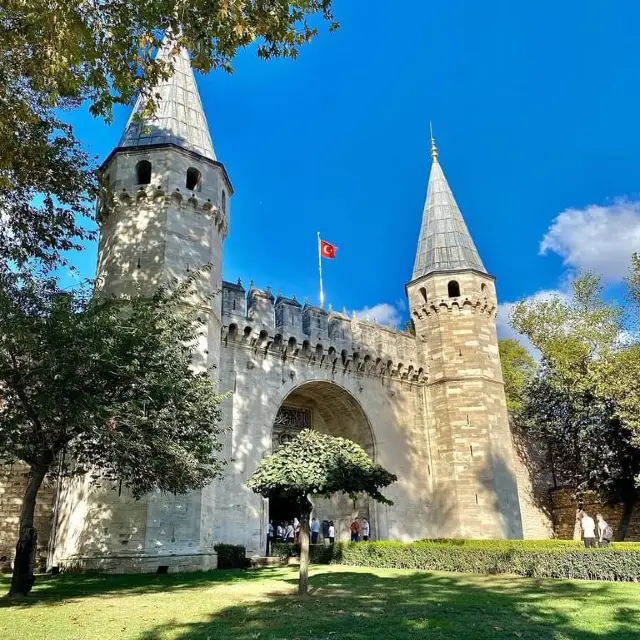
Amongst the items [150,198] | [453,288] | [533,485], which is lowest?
[533,485]

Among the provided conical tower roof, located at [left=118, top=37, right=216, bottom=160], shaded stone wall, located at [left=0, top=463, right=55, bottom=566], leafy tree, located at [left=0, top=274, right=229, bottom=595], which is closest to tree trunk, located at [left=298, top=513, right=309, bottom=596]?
leafy tree, located at [left=0, top=274, right=229, bottom=595]

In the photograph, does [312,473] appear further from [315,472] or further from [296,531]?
[296,531]

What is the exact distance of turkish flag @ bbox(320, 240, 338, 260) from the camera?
91.1ft

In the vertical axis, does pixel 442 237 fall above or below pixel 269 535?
above

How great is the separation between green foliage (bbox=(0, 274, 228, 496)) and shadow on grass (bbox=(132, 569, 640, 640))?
11.4 ft

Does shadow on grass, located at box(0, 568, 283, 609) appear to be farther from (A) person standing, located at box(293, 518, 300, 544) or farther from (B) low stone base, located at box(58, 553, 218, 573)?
(A) person standing, located at box(293, 518, 300, 544)

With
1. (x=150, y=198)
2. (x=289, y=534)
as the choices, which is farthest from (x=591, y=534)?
(x=150, y=198)

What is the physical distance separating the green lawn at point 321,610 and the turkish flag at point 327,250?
16757 millimetres

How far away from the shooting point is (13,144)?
10.2 m

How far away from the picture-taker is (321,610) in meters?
8.93

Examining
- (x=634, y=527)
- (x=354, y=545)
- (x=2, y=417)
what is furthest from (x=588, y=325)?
(x=2, y=417)

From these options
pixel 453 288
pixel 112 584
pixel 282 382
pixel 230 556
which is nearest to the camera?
pixel 112 584

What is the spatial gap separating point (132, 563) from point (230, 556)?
3.59m

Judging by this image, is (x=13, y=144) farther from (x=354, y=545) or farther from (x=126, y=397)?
(x=354, y=545)
